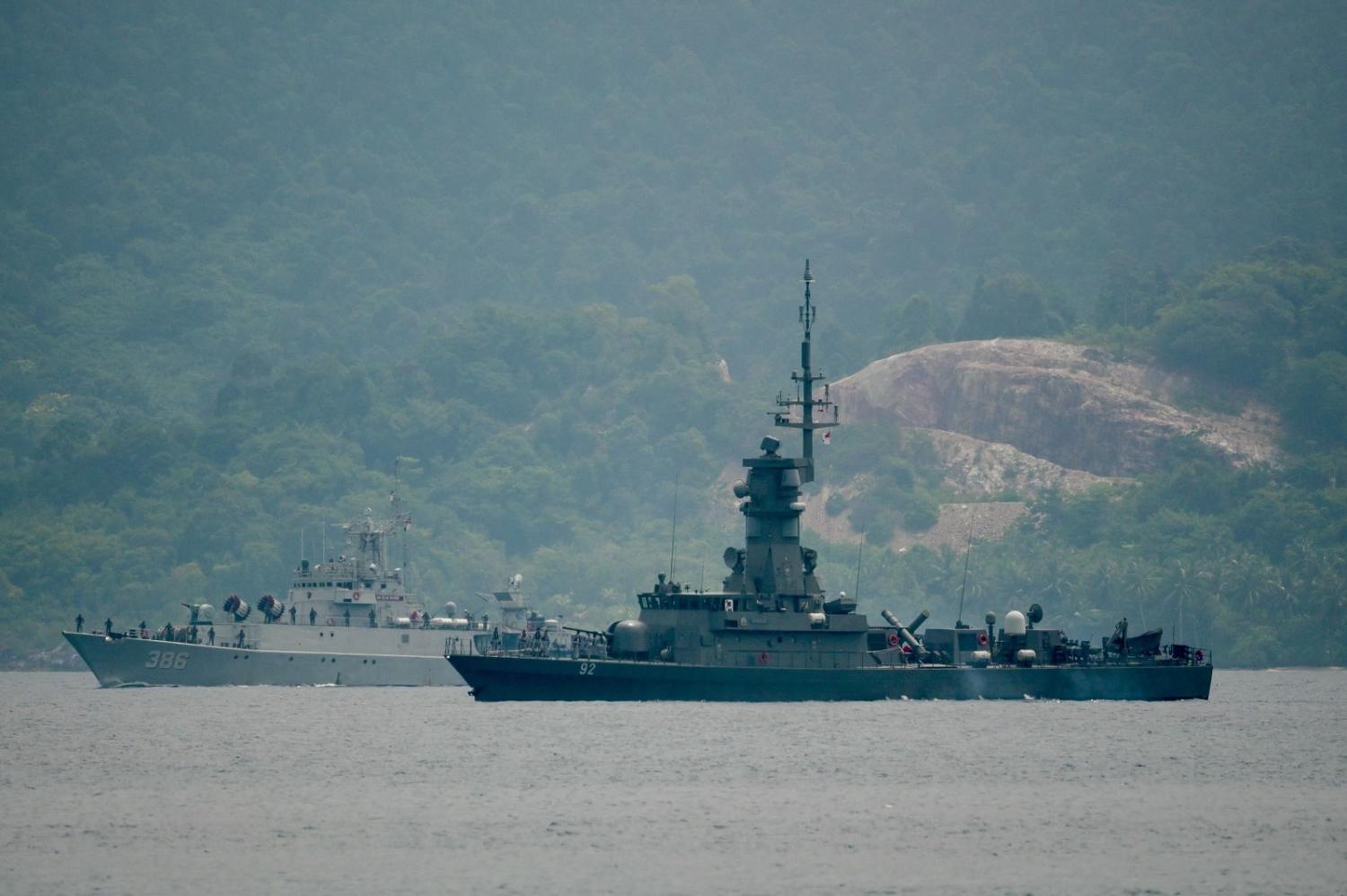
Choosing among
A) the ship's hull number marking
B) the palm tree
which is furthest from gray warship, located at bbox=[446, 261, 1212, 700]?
the palm tree

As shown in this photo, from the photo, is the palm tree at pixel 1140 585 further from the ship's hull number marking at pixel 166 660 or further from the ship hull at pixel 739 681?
the ship's hull number marking at pixel 166 660

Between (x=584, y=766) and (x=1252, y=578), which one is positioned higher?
(x=1252, y=578)

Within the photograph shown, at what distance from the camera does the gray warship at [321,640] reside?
107 metres

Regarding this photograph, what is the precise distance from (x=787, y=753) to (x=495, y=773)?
970cm

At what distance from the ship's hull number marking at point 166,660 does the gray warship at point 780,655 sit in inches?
938

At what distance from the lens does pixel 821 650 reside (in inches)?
3423

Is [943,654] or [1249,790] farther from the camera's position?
[943,654]

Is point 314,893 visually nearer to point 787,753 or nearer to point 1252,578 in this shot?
point 787,753

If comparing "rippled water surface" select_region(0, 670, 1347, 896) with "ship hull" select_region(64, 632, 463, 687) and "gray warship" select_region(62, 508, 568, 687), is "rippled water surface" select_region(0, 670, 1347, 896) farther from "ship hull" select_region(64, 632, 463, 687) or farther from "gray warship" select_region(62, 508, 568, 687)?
"gray warship" select_region(62, 508, 568, 687)

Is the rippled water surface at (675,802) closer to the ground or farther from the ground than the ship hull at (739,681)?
closer to the ground

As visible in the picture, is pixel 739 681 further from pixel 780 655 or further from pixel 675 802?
pixel 675 802

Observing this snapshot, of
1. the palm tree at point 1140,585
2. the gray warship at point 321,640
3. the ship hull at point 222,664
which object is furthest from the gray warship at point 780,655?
the palm tree at point 1140,585

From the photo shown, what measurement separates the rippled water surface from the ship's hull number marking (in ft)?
66.5

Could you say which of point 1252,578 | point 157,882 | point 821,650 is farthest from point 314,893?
point 1252,578
